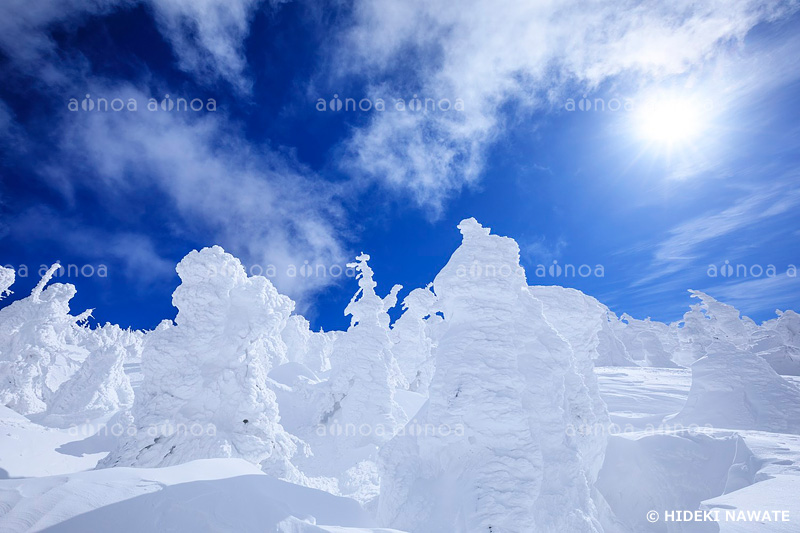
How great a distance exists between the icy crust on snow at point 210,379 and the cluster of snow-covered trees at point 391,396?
0.07 metres

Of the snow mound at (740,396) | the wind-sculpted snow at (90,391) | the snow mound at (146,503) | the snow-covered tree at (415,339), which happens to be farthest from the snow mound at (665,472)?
the wind-sculpted snow at (90,391)

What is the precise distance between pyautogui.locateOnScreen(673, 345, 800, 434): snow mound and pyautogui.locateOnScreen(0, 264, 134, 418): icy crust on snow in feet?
161

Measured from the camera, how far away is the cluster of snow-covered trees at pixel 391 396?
11367 millimetres

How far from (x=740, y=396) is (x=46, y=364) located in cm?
5967

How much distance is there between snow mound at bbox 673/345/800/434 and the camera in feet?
68.9

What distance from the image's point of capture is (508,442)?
37.3ft

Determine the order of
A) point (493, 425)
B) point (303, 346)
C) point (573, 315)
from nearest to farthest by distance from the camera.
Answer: point (493, 425), point (573, 315), point (303, 346)

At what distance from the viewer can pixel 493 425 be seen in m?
11.4

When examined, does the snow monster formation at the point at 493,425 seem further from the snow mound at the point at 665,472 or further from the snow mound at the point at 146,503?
the snow mound at the point at 146,503

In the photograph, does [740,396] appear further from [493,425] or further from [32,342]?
[32,342]

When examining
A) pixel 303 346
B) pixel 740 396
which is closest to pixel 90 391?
pixel 303 346

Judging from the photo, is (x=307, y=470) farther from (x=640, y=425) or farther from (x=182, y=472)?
(x=640, y=425)

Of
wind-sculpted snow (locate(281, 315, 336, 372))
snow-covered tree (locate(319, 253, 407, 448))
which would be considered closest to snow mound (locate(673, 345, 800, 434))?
snow-covered tree (locate(319, 253, 407, 448))

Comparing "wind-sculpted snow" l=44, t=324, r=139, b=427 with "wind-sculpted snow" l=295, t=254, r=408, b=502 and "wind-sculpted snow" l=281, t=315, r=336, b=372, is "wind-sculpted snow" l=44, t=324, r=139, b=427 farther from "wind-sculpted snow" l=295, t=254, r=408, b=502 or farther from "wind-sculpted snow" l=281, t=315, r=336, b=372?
"wind-sculpted snow" l=281, t=315, r=336, b=372
